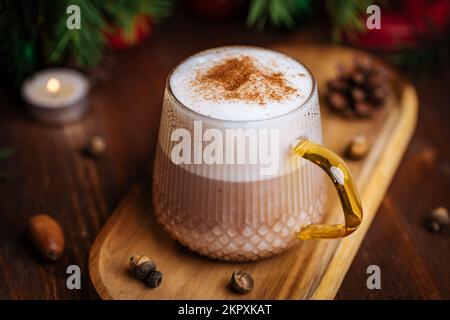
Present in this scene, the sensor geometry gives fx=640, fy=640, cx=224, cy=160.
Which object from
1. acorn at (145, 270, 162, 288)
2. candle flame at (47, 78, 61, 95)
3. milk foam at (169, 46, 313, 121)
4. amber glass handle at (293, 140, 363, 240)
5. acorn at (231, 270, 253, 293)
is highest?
milk foam at (169, 46, 313, 121)

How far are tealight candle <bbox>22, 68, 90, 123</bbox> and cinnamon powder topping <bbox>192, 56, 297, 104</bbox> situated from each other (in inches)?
14.7

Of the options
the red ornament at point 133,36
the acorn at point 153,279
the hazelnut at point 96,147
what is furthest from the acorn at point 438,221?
the red ornament at point 133,36

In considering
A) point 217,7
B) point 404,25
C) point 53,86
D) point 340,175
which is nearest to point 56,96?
point 53,86

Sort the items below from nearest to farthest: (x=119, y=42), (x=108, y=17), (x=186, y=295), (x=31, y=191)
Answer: (x=186, y=295), (x=31, y=191), (x=108, y=17), (x=119, y=42)

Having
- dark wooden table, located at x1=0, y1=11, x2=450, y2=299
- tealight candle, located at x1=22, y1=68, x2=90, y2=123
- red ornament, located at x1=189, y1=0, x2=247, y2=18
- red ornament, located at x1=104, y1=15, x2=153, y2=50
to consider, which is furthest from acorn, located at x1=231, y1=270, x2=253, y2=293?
red ornament, located at x1=189, y1=0, x2=247, y2=18

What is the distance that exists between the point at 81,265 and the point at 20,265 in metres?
0.08

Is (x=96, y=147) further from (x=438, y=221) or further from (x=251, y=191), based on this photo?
(x=438, y=221)

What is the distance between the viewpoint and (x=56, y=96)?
1.06m

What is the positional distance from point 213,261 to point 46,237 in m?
0.22

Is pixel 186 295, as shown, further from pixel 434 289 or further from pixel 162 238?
pixel 434 289

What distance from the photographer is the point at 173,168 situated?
756 mm

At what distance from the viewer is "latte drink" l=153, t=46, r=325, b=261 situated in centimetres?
71

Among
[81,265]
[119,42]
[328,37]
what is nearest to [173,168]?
[81,265]

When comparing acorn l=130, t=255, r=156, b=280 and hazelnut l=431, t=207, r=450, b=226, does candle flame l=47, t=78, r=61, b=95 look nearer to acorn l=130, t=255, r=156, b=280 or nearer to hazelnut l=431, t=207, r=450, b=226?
acorn l=130, t=255, r=156, b=280
